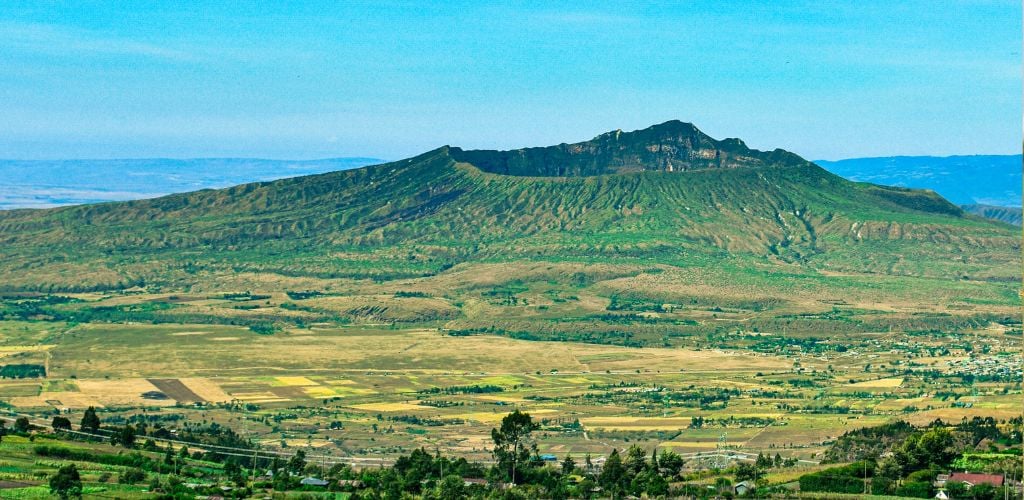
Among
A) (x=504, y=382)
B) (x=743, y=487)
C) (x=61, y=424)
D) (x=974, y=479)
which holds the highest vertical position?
(x=974, y=479)

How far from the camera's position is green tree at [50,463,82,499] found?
7119 cm

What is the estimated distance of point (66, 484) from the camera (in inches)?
2832

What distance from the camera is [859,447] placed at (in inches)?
3819

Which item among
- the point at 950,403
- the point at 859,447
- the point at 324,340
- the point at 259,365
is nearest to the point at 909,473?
the point at 859,447

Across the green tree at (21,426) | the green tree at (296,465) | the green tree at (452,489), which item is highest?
the green tree at (21,426)

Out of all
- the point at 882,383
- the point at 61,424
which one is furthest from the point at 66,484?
the point at 882,383

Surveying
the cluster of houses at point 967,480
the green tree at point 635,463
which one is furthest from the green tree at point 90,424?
the cluster of houses at point 967,480

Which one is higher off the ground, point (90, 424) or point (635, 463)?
point (635, 463)

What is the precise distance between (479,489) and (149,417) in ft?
178

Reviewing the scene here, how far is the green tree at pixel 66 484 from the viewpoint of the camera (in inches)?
2803

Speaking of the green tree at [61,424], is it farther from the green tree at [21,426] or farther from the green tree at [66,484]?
the green tree at [66,484]

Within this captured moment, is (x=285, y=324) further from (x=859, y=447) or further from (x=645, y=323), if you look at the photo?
(x=859, y=447)

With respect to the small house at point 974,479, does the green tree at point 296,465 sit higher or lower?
lower

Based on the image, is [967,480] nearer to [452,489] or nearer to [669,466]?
[669,466]
